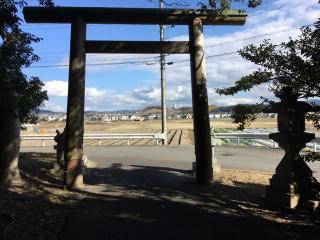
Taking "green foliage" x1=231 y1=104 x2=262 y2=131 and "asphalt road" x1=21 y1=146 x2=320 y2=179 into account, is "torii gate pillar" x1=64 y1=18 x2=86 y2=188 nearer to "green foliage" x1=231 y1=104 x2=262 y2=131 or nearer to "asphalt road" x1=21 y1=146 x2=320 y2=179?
"green foliage" x1=231 y1=104 x2=262 y2=131

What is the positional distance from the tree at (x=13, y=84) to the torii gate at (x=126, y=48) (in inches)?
31.4

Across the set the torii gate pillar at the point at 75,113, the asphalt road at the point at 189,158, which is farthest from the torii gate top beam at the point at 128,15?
the asphalt road at the point at 189,158

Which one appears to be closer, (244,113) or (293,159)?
(293,159)

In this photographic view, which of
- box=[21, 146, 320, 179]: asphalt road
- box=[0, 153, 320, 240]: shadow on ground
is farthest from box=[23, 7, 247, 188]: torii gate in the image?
box=[21, 146, 320, 179]: asphalt road

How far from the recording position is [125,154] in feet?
73.0

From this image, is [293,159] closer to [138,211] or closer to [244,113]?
[244,113]

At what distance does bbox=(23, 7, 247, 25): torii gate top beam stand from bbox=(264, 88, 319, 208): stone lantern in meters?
3.54

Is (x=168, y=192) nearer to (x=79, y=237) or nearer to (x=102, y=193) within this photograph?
(x=102, y=193)

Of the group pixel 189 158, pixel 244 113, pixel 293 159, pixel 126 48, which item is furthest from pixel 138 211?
pixel 189 158

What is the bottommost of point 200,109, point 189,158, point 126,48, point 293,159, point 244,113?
point 189,158

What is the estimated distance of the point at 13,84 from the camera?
13.7m

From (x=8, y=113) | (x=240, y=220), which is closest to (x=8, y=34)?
(x=8, y=113)

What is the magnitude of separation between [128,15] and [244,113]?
450 centimetres

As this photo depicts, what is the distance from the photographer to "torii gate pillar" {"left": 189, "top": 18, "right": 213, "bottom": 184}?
12.9 m
